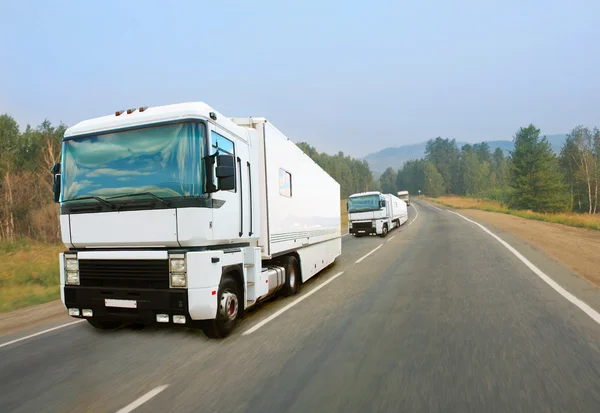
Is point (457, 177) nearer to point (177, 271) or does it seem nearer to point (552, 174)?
point (552, 174)

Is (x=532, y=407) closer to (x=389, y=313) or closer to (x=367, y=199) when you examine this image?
(x=389, y=313)

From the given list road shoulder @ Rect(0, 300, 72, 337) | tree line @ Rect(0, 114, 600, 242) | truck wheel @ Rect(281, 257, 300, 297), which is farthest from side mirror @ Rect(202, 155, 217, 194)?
tree line @ Rect(0, 114, 600, 242)

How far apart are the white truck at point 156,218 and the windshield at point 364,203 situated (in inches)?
716

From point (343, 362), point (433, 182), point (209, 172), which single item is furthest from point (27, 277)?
point (433, 182)

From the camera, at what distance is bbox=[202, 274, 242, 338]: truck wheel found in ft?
16.1

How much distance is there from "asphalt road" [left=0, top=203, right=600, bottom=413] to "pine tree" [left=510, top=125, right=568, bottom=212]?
58.3 m

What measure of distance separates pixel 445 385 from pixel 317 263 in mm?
6621

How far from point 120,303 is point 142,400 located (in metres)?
1.68

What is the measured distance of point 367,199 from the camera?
23266 millimetres

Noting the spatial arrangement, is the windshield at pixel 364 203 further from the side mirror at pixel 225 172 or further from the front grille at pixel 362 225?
the side mirror at pixel 225 172

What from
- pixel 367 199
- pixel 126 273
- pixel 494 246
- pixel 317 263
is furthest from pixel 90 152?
pixel 367 199

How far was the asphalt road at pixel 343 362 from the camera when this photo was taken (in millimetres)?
3324

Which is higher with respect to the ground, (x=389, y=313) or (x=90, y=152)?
(x=90, y=152)

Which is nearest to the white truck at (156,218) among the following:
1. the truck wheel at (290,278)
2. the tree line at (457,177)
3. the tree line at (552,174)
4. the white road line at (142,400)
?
the white road line at (142,400)
